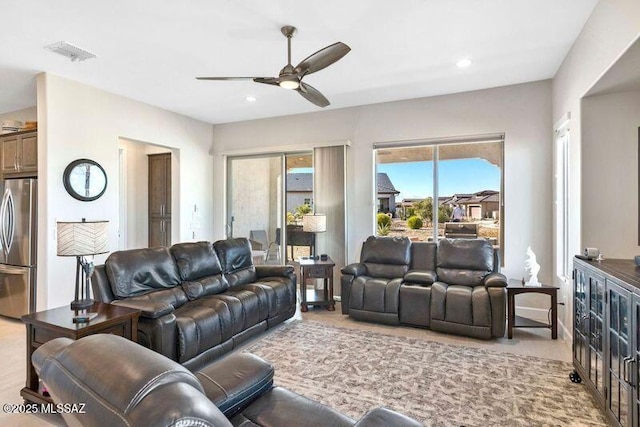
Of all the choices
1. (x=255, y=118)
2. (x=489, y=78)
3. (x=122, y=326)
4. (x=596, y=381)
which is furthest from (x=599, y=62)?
(x=255, y=118)

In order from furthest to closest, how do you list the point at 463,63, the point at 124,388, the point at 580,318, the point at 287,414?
the point at 463,63, the point at 580,318, the point at 287,414, the point at 124,388

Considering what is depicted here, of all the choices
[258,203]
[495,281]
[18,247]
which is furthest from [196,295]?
[495,281]

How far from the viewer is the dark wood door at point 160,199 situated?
6383mm

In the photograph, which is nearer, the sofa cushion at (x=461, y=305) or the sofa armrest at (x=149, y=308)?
the sofa armrest at (x=149, y=308)

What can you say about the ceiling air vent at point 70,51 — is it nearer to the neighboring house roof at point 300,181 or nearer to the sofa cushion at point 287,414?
the neighboring house roof at point 300,181

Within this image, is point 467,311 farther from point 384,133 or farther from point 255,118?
point 255,118

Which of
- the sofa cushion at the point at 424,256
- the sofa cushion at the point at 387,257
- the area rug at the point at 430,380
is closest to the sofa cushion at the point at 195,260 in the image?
the area rug at the point at 430,380

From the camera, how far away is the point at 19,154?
438cm

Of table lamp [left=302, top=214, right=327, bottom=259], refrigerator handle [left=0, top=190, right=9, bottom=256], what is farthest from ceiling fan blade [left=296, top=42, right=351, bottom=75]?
refrigerator handle [left=0, top=190, right=9, bottom=256]

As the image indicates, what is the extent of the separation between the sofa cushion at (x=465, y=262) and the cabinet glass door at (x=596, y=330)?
1524mm

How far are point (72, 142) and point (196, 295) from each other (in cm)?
251

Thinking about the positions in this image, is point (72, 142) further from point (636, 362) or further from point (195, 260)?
point (636, 362)

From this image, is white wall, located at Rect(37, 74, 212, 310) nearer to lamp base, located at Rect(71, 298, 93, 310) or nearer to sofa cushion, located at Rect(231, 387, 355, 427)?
lamp base, located at Rect(71, 298, 93, 310)

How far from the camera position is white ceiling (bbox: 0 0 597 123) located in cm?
270
